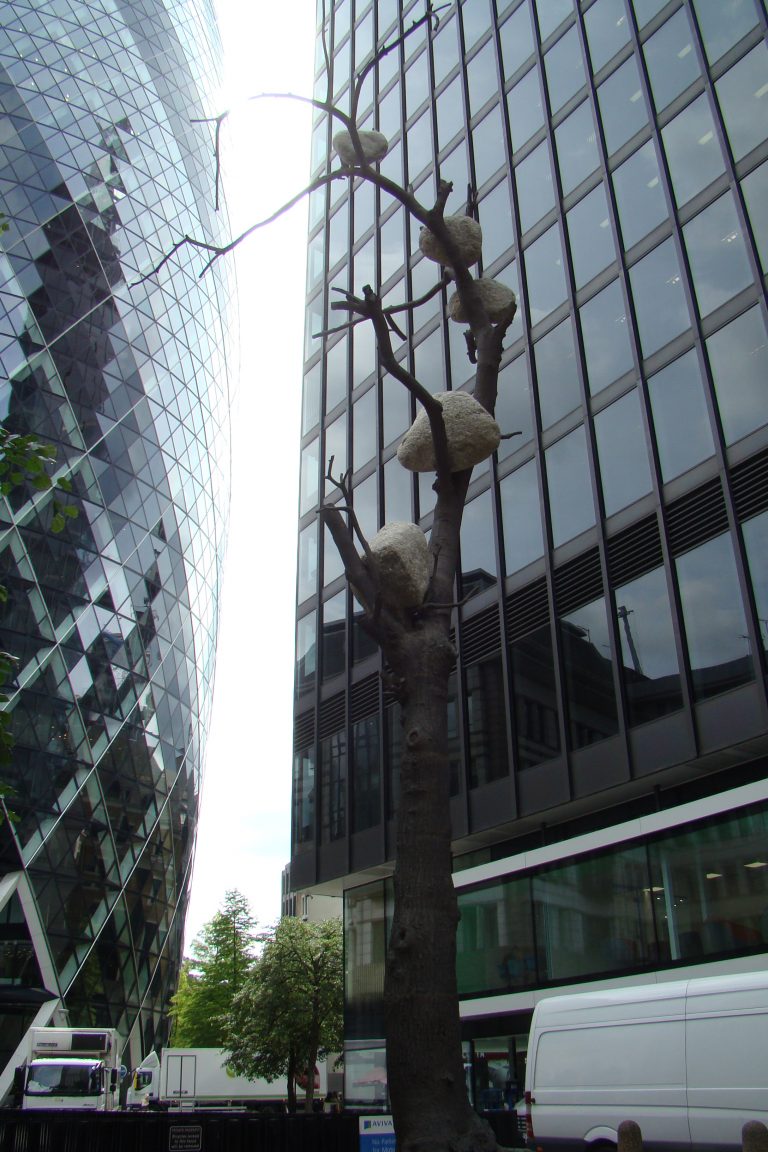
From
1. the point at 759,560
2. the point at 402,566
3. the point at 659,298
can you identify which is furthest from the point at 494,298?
the point at 659,298

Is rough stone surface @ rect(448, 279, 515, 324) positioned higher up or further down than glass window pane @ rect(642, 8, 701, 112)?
further down

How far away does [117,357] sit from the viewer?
163 ft

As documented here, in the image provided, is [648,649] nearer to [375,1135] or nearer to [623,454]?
[623,454]

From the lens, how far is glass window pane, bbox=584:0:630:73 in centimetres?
2116

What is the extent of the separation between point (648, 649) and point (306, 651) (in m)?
12.8

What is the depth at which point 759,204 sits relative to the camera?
16.9m

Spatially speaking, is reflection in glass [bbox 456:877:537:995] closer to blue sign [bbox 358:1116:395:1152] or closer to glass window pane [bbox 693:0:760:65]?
blue sign [bbox 358:1116:395:1152]

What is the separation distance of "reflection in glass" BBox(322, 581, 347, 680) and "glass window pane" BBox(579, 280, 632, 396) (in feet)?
31.7

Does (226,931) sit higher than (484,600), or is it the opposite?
(484,600)

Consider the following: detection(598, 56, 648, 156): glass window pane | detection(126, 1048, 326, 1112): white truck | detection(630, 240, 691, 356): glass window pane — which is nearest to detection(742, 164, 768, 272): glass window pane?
detection(630, 240, 691, 356): glass window pane

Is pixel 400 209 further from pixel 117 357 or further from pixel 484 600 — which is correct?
pixel 117 357

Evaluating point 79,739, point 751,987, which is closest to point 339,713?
point 751,987

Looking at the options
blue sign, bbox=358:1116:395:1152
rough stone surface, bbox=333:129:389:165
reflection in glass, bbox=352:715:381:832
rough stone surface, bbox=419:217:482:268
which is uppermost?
reflection in glass, bbox=352:715:381:832

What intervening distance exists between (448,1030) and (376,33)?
3561cm
